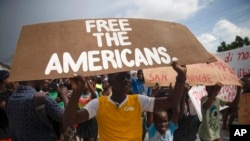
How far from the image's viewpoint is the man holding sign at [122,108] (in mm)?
2078

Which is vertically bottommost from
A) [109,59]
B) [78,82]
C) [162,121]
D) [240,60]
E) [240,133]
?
[240,133]

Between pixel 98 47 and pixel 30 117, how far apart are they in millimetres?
549

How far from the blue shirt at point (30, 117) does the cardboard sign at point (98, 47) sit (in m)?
0.27

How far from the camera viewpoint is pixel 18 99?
2195 millimetres

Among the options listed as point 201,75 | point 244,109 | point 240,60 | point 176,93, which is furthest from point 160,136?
point 240,60

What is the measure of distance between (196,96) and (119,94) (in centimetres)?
232

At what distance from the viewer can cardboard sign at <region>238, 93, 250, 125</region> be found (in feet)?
13.1

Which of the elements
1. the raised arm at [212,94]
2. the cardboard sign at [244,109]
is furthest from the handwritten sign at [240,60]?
the raised arm at [212,94]

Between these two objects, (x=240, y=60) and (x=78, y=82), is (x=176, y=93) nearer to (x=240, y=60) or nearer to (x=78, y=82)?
(x=78, y=82)

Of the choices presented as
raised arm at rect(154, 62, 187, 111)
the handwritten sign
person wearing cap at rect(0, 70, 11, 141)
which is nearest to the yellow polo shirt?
raised arm at rect(154, 62, 187, 111)

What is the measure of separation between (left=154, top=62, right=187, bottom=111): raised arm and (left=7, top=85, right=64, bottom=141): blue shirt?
0.55 metres

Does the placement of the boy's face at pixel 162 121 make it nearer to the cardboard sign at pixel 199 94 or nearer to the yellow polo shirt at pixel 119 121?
the yellow polo shirt at pixel 119 121

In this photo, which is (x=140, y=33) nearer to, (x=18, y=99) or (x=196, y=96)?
(x=18, y=99)

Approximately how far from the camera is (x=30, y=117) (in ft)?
6.98
